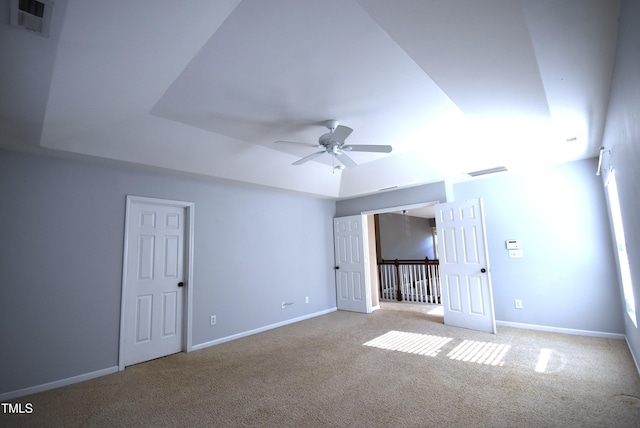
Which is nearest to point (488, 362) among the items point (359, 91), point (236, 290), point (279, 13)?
point (359, 91)

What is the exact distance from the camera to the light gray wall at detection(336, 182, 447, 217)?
214 inches

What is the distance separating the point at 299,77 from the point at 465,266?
13.2 ft

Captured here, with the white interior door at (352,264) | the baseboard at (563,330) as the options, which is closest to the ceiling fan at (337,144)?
the white interior door at (352,264)

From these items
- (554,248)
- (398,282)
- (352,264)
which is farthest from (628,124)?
(398,282)

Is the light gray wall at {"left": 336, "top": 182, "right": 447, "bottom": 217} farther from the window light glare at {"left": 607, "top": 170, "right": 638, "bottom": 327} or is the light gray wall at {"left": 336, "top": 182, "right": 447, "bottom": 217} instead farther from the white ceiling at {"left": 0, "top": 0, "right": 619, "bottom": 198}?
the window light glare at {"left": 607, "top": 170, "right": 638, "bottom": 327}

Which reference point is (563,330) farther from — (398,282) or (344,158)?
(344,158)

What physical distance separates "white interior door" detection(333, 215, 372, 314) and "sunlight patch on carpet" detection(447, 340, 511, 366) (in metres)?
2.43

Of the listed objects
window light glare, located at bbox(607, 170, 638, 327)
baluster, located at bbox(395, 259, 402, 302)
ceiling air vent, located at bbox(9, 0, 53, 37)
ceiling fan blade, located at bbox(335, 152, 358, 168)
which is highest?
ceiling air vent, located at bbox(9, 0, 53, 37)

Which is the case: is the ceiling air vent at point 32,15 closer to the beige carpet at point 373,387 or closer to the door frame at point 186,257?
the door frame at point 186,257

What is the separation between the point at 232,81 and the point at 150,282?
2.93 meters

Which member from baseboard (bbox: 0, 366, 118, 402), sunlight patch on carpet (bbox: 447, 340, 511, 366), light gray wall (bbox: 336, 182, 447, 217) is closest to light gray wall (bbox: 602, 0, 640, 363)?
sunlight patch on carpet (bbox: 447, 340, 511, 366)

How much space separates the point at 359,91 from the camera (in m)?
2.86

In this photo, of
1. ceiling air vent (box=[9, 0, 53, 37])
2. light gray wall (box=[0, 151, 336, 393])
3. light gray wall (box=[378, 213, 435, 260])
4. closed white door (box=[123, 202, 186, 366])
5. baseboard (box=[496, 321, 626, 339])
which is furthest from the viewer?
light gray wall (box=[378, 213, 435, 260])

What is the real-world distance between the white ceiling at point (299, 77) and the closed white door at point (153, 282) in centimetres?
85
